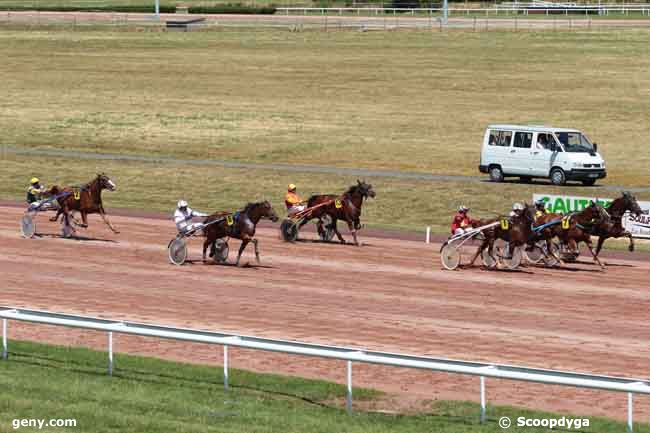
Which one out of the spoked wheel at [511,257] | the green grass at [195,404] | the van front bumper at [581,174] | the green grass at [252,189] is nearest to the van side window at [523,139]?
the green grass at [252,189]

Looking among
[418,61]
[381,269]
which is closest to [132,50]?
[418,61]

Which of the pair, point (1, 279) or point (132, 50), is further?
point (132, 50)

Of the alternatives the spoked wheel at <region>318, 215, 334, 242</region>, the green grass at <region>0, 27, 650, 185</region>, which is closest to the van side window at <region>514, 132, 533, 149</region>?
the green grass at <region>0, 27, 650, 185</region>

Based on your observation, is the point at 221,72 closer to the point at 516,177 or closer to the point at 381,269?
the point at 516,177

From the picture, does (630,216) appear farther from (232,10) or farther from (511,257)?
(232,10)

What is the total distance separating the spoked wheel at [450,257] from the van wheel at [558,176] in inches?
590

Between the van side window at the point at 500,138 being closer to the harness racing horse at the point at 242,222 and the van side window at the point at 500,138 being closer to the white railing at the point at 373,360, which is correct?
the harness racing horse at the point at 242,222

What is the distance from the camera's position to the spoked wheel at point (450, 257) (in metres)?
27.3

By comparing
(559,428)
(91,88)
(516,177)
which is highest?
(91,88)

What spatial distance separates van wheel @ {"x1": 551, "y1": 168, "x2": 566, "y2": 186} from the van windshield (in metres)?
0.69

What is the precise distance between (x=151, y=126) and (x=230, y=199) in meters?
15.8

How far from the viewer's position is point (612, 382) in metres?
13.5

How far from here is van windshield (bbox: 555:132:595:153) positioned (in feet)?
138

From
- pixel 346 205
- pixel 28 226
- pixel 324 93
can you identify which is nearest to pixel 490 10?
pixel 324 93
